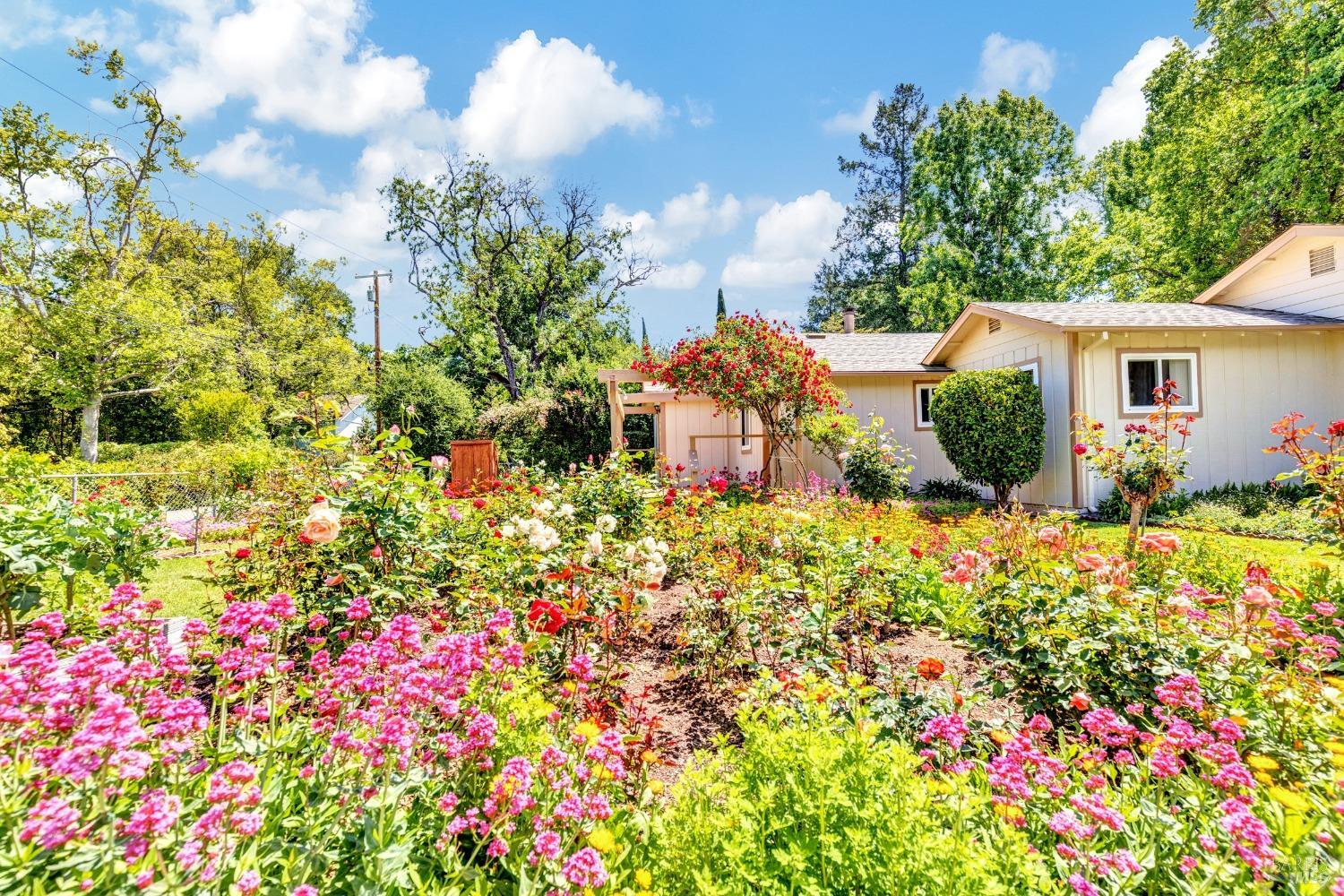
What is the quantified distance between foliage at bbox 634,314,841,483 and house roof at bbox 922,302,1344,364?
332cm

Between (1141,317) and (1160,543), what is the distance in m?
8.69

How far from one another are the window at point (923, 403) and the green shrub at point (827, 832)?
11716 millimetres

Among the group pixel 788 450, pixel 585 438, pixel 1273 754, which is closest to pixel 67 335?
pixel 585 438

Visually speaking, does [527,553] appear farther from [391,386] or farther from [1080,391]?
[391,386]

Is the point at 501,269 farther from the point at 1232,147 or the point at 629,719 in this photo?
the point at 1232,147

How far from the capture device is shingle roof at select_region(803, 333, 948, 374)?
1213cm

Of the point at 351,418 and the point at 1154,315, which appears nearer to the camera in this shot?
the point at 1154,315

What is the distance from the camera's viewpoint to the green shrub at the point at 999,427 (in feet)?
30.1

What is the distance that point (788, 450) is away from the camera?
11.1 metres

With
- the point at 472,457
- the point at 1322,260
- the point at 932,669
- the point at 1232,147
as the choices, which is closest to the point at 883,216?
the point at 1232,147

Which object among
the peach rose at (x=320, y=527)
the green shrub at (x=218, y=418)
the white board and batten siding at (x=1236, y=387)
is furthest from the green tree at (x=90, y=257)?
the white board and batten siding at (x=1236, y=387)

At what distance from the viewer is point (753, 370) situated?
1013cm

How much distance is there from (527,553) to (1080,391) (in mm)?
9293

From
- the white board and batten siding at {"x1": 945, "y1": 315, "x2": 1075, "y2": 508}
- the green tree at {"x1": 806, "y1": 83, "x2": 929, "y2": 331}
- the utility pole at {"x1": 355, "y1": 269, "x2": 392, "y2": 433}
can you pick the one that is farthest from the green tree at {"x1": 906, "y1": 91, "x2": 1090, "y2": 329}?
the utility pole at {"x1": 355, "y1": 269, "x2": 392, "y2": 433}
